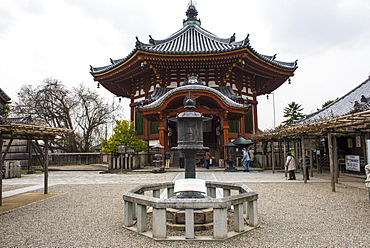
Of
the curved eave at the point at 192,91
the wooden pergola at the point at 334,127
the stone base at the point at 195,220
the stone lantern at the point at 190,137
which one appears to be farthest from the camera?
the curved eave at the point at 192,91

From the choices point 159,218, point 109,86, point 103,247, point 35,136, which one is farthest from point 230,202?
point 109,86

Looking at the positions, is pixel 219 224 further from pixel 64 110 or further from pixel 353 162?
pixel 64 110

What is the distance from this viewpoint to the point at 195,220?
4.95 meters

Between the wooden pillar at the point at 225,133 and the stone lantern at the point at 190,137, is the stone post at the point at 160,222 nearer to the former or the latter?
the stone lantern at the point at 190,137

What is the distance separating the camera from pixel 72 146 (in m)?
28.1

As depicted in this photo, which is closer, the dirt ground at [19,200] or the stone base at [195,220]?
the stone base at [195,220]

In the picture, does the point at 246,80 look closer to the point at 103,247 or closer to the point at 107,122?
the point at 107,122

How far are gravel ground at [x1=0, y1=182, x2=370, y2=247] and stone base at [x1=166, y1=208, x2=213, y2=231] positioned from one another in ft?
2.13

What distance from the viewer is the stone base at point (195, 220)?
4844mm

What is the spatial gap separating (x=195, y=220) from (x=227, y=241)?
89 cm

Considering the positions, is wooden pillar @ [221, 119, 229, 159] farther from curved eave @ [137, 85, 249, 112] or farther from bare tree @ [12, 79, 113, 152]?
bare tree @ [12, 79, 113, 152]

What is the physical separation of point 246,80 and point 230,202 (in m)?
19.5

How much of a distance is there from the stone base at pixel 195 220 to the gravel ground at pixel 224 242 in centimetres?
65

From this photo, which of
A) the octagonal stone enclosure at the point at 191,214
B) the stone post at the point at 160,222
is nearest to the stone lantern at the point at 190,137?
the octagonal stone enclosure at the point at 191,214
